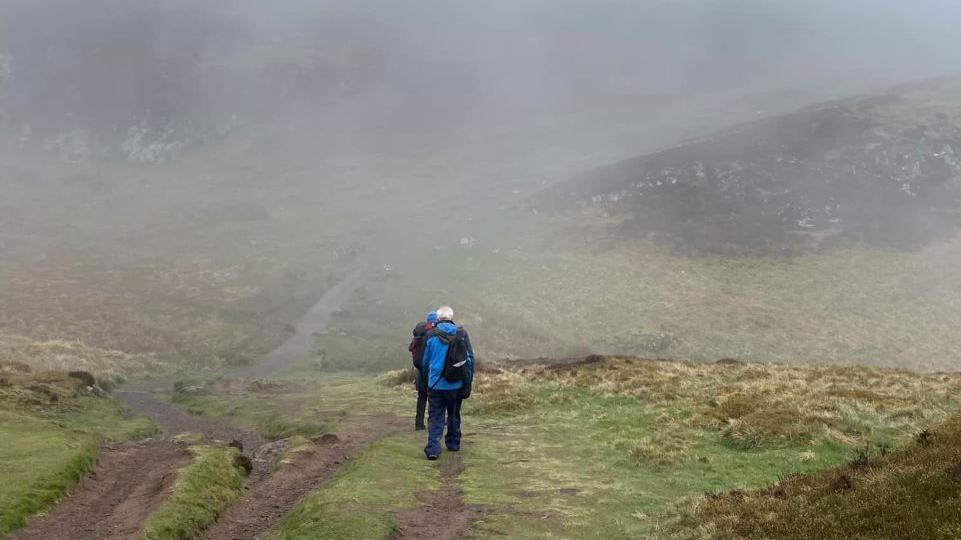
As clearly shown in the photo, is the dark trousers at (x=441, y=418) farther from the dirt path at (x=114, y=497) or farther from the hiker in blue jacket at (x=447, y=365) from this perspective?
the dirt path at (x=114, y=497)

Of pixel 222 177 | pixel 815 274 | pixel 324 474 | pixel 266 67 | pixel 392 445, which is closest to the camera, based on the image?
pixel 324 474

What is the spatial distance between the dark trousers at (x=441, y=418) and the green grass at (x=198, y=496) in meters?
5.02

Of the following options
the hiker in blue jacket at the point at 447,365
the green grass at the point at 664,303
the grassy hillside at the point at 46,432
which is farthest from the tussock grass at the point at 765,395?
Answer: the green grass at the point at 664,303

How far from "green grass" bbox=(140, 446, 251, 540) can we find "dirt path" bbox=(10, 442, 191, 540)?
1.06 feet

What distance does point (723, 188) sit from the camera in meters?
92.8

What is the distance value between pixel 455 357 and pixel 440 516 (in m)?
4.14

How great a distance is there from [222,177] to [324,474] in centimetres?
11653

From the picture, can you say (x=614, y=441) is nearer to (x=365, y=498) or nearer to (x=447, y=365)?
(x=447, y=365)

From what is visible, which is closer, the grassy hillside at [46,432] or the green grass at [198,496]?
the green grass at [198,496]

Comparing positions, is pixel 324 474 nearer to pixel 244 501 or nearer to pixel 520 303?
pixel 244 501

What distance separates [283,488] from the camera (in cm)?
1557

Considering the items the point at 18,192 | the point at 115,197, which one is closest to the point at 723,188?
the point at 115,197

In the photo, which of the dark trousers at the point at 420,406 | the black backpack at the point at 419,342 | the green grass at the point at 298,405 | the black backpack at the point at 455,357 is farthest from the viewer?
the green grass at the point at 298,405

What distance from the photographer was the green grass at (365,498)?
37.7ft
